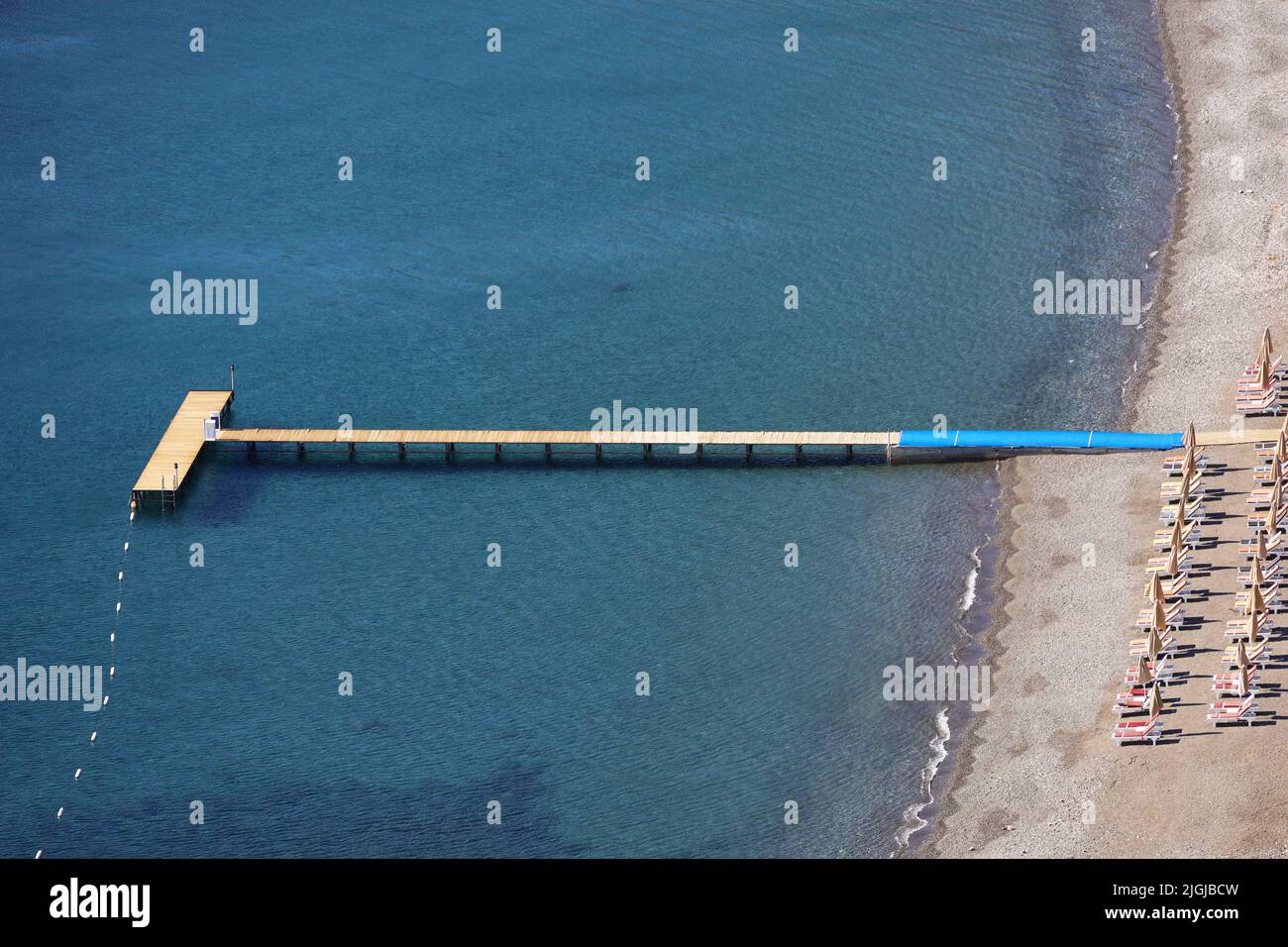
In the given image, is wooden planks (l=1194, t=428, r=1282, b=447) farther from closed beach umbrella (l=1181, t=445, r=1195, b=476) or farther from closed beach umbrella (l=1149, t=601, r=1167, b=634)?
closed beach umbrella (l=1149, t=601, r=1167, b=634)

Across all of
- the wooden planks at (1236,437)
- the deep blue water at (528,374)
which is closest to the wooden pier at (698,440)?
the wooden planks at (1236,437)

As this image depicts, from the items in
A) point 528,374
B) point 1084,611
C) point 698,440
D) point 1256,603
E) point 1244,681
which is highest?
point 528,374

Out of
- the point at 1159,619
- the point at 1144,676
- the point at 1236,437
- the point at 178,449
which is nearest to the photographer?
the point at 1144,676

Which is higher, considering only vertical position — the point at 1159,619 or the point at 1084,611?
the point at 1084,611

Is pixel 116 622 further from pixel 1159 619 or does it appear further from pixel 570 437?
pixel 1159 619

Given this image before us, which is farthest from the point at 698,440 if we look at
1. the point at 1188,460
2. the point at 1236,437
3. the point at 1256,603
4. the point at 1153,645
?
the point at 1256,603

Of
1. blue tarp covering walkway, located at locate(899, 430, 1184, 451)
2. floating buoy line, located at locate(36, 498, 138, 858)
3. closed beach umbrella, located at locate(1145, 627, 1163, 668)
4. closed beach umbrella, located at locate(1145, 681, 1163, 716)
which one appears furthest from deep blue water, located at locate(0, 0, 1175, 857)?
closed beach umbrella, located at locate(1145, 627, 1163, 668)
